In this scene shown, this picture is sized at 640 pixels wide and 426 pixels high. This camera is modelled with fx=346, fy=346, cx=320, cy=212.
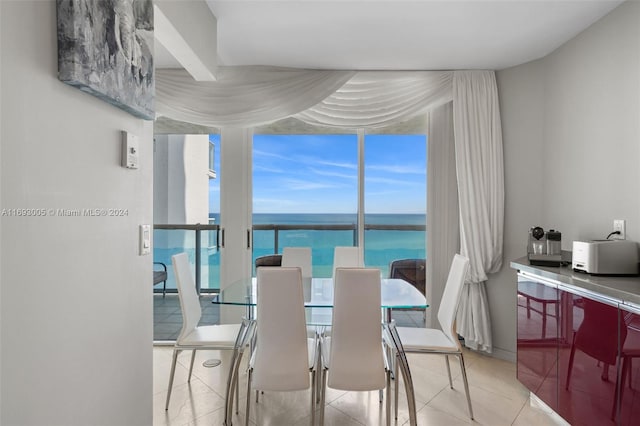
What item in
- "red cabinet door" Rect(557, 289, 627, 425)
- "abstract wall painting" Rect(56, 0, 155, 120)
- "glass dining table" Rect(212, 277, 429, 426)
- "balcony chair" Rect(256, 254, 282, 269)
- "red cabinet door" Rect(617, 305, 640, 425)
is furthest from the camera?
"balcony chair" Rect(256, 254, 282, 269)

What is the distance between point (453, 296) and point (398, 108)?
174 centimetres

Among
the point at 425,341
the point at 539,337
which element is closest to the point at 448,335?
the point at 425,341

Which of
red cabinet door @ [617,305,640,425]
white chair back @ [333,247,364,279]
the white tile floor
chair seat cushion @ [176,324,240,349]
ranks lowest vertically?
the white tile floor

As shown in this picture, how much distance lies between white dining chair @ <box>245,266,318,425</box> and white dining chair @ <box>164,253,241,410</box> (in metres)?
0.42

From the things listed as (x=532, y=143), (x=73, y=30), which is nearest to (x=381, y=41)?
(x=532, y=143)

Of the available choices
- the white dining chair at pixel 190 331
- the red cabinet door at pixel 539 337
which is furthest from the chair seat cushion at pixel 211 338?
the red cabinet door at pixel 539 337

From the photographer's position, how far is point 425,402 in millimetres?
2322

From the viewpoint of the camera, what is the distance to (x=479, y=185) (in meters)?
3.01

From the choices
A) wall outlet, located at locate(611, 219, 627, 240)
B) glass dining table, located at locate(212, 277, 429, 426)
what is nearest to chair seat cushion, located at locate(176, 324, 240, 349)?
glass dining table, located at locate(212, 277, 429, 426)

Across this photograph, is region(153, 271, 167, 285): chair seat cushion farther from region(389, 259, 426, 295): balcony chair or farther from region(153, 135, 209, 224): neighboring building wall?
region(389, 259, 426, 295): balcony chair

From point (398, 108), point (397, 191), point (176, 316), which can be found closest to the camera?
point (398, 108)

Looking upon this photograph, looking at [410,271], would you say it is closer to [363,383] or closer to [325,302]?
[325,302]

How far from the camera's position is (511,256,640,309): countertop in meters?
1.54

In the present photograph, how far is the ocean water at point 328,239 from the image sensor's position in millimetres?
3383
